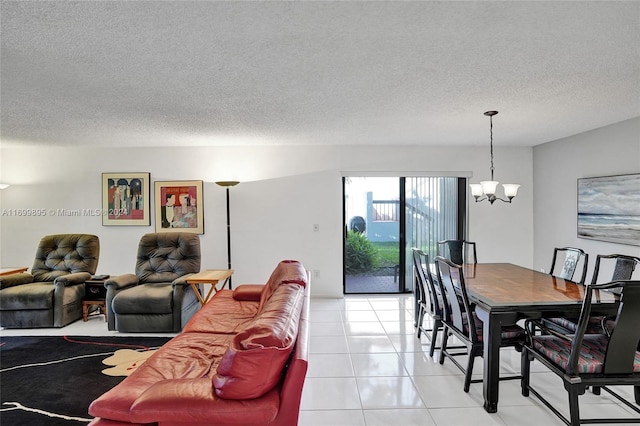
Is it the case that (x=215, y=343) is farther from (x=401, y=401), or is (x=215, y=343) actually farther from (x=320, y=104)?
(x=320, y=104)

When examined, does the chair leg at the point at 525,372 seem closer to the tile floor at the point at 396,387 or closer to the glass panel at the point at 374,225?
the tile floor at the point at 396,387

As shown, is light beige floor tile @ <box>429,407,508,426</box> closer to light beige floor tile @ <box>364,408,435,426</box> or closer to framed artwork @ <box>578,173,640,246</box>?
light beige floor tile @ <box>364,408,435,426</box>

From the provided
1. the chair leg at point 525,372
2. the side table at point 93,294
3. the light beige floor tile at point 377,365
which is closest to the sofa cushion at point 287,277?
the light beige floor tile at point 377,365

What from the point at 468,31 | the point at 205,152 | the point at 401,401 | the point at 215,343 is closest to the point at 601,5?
the point at 468,31

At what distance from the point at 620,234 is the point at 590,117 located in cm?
133

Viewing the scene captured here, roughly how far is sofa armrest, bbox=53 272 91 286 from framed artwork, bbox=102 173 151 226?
3.69 feet

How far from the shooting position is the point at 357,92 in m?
2.87

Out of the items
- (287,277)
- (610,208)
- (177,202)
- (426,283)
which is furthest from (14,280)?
(610,208)

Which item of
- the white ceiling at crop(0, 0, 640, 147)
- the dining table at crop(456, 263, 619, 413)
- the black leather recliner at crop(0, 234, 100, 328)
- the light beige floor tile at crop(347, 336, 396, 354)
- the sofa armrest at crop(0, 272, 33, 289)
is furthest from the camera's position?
the sofa armrest at crop(0, 272, 33, 289)

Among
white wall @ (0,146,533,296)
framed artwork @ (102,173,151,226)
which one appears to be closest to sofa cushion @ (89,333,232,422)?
white wall @ (0,146,533,296)

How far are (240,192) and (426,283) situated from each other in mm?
3102

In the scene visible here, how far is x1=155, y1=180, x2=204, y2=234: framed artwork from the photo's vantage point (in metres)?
5.28

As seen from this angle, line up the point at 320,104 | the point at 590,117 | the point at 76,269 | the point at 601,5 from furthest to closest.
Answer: the point at 76,269 < the point at 590,117 < the point at 320,104 < the point at 601,5

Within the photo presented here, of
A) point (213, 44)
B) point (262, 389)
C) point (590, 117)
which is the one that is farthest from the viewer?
point (590, 117)
